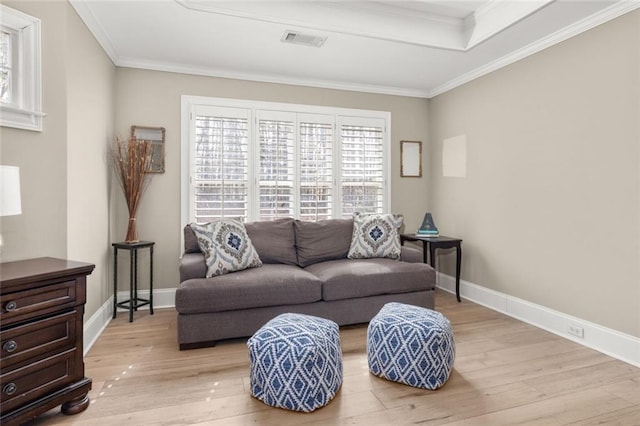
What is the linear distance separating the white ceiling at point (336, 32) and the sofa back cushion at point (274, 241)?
170 centimetres

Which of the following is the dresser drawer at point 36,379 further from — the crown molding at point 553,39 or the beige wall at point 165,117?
the crown molding at point 553,39

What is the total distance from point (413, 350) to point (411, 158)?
10.1ft

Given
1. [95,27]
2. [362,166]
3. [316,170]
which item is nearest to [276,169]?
[316,170]

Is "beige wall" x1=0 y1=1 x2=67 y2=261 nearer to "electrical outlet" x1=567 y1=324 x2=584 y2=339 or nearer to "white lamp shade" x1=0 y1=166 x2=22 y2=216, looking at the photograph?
"white lamp shade" x1=0 y1=166 x2=22 y2=216

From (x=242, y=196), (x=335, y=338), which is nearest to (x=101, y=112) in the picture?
(x=242, y=196)

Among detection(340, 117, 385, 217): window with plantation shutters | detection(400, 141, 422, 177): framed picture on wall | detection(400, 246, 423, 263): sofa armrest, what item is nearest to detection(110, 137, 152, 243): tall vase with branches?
detection(340, 117, 385, 217): window with plantation shutters

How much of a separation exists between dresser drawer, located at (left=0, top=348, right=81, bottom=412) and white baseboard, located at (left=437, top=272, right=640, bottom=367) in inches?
139

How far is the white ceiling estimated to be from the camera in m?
2.73

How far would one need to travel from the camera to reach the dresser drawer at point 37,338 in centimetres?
165

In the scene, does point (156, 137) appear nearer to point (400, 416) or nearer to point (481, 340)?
point (400, 416)

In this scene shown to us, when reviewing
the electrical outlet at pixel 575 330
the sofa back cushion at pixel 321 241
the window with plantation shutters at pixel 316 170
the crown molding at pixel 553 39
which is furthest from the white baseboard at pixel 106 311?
the crown molding at pixel 553 39

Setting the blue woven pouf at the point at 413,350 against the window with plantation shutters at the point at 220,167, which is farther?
the window with plantation shutters at the point at 220,167

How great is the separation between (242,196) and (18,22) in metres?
2.30

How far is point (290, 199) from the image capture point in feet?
13.7
